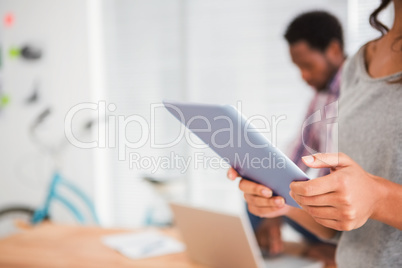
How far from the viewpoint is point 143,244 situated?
148cm

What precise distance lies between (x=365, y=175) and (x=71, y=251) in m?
1.24

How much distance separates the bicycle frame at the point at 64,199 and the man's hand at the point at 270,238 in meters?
1.76

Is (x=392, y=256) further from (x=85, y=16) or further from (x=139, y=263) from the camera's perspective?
(x=85, y=16)

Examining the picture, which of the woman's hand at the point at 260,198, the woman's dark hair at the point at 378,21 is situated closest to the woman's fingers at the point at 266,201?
the woman's hand at the point at 260,198

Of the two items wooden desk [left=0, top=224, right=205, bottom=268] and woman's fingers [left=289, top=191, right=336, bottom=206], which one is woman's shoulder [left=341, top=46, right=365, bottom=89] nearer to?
woman's fingers [left=289, top=191, right=336, bottom=206]

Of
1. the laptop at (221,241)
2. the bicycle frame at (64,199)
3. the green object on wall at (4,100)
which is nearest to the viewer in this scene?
the laptop at (221,241)

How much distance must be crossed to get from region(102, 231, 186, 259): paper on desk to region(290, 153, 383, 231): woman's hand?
3.05ft

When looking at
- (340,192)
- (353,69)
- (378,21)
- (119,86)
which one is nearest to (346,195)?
(340,192)

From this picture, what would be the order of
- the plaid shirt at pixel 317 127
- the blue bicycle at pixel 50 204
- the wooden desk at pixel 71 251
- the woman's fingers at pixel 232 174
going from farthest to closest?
the blue bicycle at pixel 50 204 → the plaid shirt at pixel 317 127 → the wooden desk at pixel 71 251 → the woman's fingers at pixel 232 174

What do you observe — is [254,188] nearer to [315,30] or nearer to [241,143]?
[241,143]

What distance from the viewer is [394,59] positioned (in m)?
0.73

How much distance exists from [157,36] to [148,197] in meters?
1.37

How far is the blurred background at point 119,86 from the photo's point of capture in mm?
2914

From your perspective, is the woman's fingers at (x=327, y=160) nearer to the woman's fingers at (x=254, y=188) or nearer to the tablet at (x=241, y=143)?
the tablet at (x=241, y=143)
